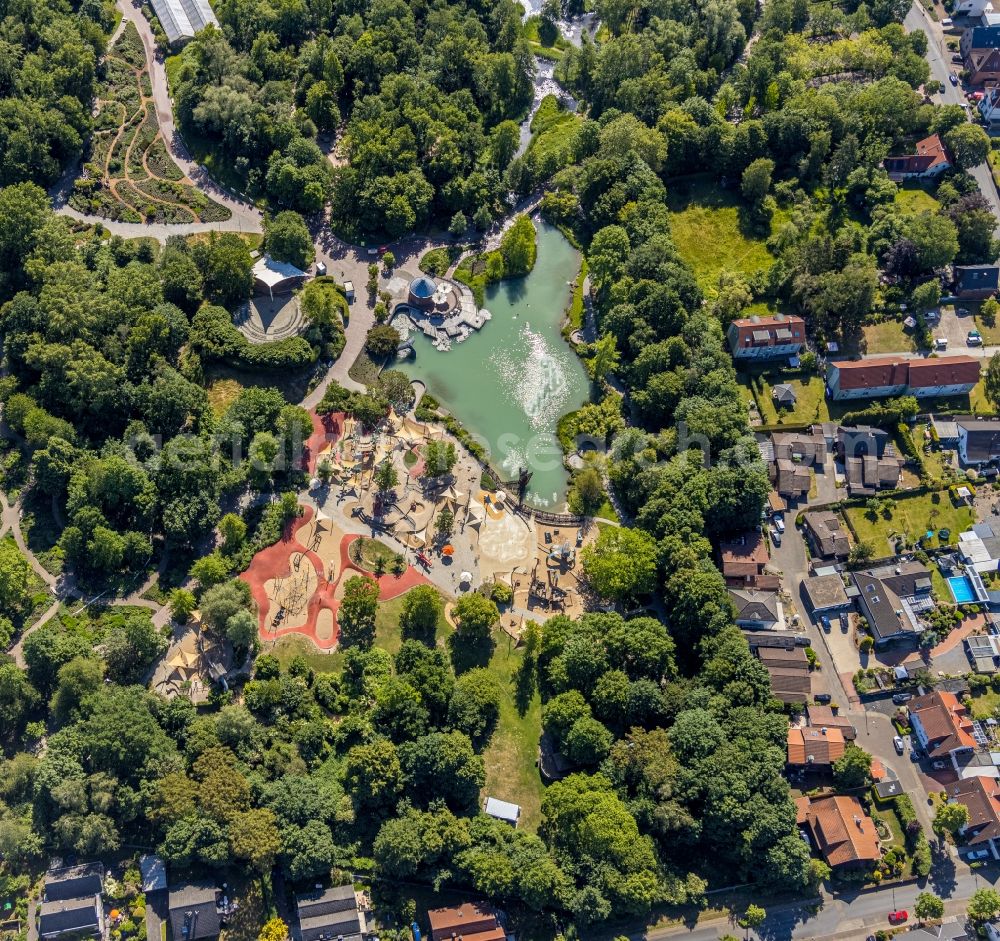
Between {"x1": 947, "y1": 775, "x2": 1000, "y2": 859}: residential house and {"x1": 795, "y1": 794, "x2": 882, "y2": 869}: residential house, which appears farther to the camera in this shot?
{"x1": 947, "y1": 775, "x2": 1000, "y2": 859}: residential house

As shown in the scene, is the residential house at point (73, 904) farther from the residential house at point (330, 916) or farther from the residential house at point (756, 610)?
the residential house at point (756, 610)

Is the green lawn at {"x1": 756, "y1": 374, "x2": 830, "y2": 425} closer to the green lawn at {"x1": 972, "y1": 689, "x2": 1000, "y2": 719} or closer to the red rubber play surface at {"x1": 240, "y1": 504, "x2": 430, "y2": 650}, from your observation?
the green lawn at {"x1": 972, "y1": 689, "x2": 1000, "y2": 719}

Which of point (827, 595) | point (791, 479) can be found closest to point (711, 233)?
point (791, 479)

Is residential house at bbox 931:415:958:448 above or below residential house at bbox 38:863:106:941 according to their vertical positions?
above

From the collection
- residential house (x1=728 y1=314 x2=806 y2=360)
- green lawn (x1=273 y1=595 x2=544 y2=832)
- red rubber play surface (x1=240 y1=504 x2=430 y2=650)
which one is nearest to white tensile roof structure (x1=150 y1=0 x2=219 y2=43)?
red rubber play surface (x1=240 y1=504 x2=430 y2=650)

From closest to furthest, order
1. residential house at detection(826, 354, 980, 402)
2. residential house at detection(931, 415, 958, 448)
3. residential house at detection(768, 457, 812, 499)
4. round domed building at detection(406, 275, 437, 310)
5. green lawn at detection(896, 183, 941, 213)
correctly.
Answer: residential house at detection(768, 457, 812, 499) → residential house at detection(931, 415, 958, 448) → residential house at detection(826, 354, 980, 402) → round domed building at detection(406, 275, 437, 310) → green lawn at detection(896, 183, 941, 213)

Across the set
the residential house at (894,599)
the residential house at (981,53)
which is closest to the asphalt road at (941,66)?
the residential house at (981,53)

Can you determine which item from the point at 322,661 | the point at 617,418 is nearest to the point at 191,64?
the point at 617,418
